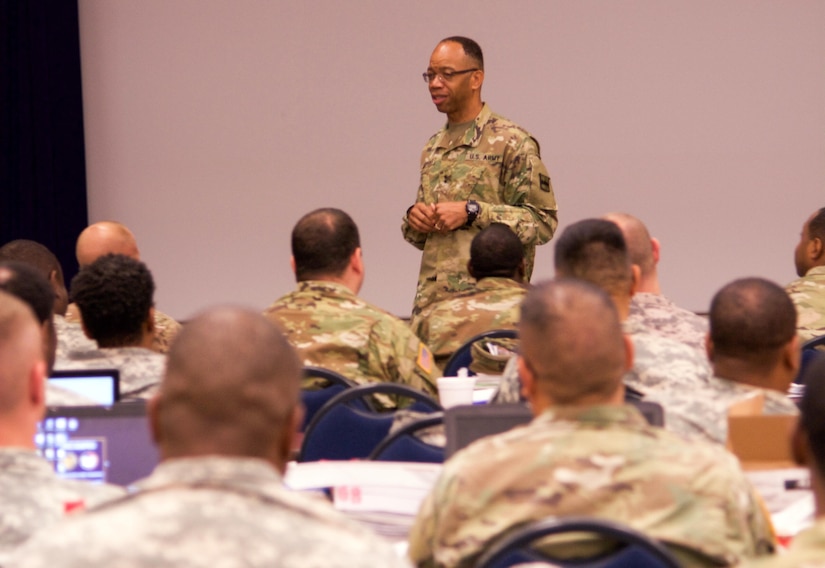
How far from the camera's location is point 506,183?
17.9ft

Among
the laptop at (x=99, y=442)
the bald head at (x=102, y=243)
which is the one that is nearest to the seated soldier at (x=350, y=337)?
the laptop at (x=99, y=442)

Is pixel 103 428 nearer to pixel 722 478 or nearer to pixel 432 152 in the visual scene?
pixel 722 478

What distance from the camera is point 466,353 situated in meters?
4.02

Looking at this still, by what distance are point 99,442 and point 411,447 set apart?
64cm

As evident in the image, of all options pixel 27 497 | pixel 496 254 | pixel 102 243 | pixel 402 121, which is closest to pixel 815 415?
pixel 27 497

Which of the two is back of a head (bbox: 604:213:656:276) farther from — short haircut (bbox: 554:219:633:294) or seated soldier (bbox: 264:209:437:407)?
seated soldier (bbox: 264:209:437:407)

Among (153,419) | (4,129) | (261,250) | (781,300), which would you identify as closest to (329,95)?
(261,250)

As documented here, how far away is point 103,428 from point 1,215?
6049 mm

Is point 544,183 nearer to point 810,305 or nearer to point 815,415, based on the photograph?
point 810,305

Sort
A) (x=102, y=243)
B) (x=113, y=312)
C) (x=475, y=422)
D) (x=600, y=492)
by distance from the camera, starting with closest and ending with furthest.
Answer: (x=600, y=492) < (x=475, y=422) < (x=113, y=312) < (x=102, y=243)

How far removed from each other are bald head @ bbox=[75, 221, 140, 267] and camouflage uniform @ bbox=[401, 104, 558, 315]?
1.29 meters

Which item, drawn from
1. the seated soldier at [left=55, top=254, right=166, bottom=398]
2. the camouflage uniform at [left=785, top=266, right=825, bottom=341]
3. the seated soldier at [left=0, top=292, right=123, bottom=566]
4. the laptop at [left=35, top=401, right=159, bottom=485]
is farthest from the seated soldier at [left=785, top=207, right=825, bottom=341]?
the seated soldier at [left=0, top=292, right=123, bottom=566]

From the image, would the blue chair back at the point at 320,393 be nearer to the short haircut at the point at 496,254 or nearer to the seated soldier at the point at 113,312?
the seated soldier at the point at 113,312

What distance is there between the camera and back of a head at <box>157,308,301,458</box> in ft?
4.47
